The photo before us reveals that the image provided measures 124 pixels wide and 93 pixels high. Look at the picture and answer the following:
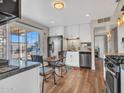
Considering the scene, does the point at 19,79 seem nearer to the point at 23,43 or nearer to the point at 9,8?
the point at 9,8

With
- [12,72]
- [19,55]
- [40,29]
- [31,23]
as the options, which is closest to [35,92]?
[12,72]

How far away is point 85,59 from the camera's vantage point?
19.4 ft

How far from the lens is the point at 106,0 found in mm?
3217

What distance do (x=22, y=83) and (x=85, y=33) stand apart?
17.6 feet

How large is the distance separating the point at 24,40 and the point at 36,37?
1128 mm

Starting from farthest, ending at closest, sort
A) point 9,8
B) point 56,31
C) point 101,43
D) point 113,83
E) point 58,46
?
1. point 101,43
2. point 56,31
3. point 58,46
4. point 113,83
5. point 9,8

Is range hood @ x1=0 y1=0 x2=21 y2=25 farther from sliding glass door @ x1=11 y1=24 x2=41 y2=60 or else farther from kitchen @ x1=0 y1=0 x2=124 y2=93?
sliding glass door @ x1=11 y1=24 x2=41 y2=60

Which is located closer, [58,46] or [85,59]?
[85,59]

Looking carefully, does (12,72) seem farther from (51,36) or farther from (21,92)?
(51,36)

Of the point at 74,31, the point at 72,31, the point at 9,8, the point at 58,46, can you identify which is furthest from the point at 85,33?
the point at 9,8

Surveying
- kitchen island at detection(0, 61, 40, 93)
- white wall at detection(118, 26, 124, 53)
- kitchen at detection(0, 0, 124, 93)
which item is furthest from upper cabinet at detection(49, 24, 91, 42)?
kitchen island at detection(0, 61, 40, 93)

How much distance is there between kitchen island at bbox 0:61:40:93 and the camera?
1.01m

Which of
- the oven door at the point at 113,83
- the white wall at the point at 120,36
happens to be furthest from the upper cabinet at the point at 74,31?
the oven door at the point at 113,83

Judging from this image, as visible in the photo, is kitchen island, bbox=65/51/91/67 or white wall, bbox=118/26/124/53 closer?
white wall, bbox=118/26/124/53
